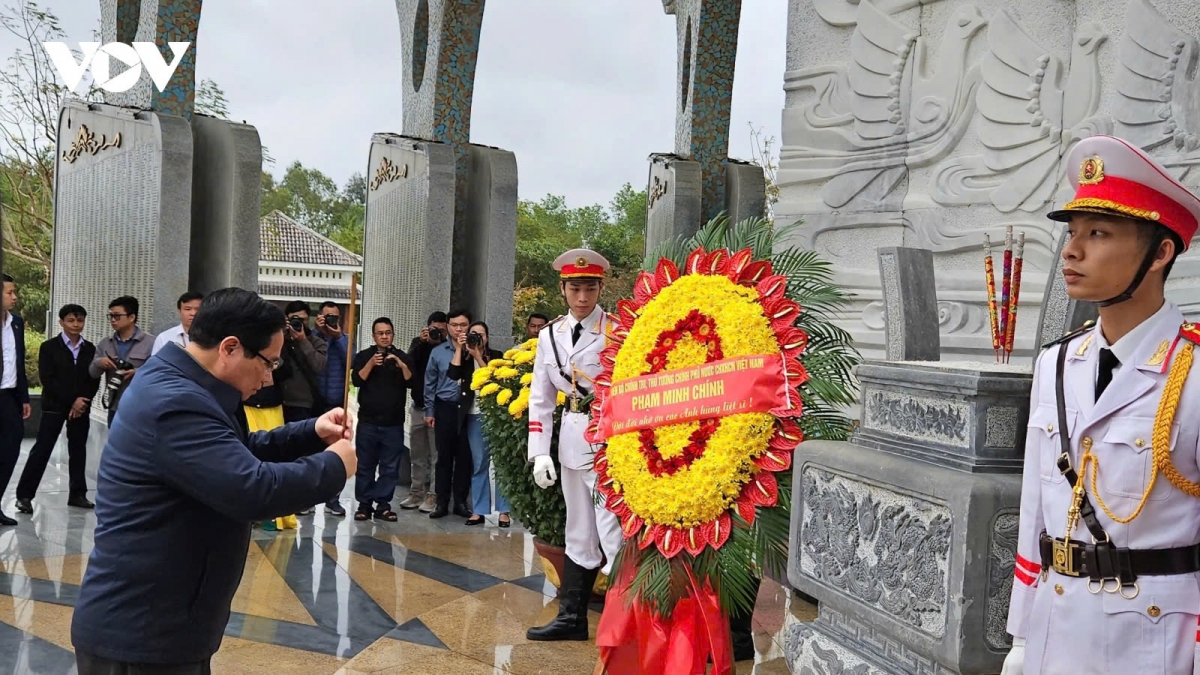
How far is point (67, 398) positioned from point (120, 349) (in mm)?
527

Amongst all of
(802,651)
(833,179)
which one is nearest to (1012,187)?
(833,179)

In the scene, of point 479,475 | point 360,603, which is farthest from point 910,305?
point 479,475

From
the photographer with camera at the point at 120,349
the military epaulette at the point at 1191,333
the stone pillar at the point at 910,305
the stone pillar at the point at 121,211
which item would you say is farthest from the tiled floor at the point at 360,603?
the military epaulette at the point at 1191,333

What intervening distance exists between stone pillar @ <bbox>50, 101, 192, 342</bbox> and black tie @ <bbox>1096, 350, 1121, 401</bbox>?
285 inches

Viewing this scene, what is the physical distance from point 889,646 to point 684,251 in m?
1.75

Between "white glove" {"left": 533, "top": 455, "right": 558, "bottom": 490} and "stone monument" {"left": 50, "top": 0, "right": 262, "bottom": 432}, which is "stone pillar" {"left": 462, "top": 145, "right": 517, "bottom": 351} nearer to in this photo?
"stone monument" {"left": 50, "top": 0, "right": 262, "bottom": 432}

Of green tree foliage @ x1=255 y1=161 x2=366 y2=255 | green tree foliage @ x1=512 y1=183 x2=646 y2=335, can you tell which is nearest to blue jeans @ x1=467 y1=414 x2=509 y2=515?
green tree foliage @ x1=512 y1=183 x2=646 y2=335

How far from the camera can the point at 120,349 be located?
288 inches

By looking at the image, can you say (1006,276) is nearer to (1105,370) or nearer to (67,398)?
(1105,370)

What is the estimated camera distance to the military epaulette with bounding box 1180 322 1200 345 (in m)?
2.04

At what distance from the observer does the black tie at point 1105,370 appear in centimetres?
213

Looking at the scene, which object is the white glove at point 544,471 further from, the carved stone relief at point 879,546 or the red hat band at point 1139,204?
the red hat band at point 1139,204

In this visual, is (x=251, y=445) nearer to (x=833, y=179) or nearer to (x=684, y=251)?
(x=684, y=251)

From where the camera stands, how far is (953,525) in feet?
8.06
